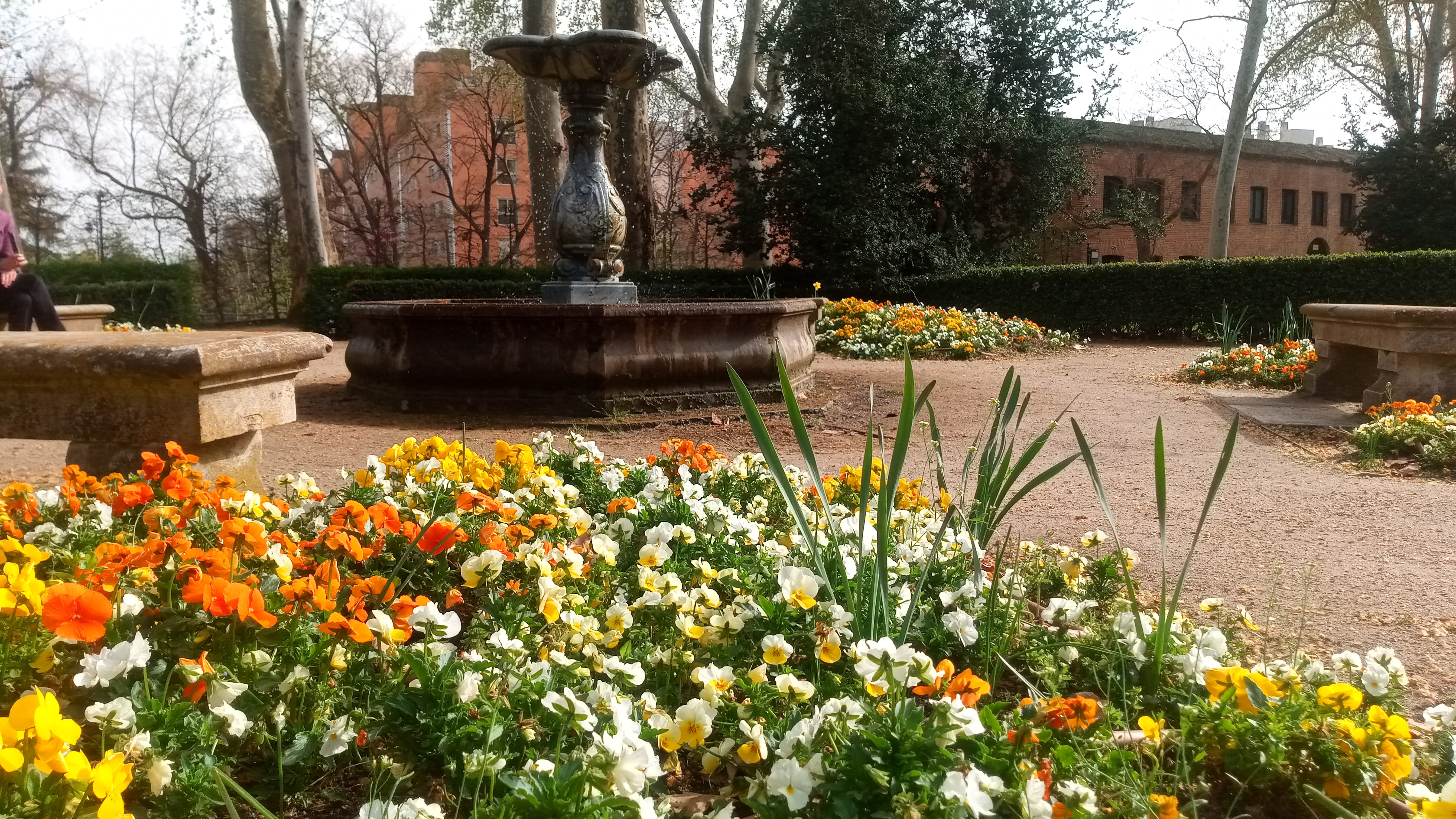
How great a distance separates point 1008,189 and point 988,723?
60.3 feet

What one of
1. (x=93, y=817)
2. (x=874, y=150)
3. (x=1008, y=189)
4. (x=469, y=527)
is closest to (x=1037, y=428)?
(x=469, y=527)

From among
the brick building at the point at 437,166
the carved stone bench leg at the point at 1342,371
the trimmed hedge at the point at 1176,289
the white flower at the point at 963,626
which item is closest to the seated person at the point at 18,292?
the white flower at the point at 963,626

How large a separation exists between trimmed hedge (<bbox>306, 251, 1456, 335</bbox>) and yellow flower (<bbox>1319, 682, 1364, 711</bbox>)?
13111mm

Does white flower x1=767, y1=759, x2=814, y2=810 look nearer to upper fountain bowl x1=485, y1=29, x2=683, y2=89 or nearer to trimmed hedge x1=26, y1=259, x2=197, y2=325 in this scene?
upper fountain bowl x1=485, y1=29, x2=683, y2=89

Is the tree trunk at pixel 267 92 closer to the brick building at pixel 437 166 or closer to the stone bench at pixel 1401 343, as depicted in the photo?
the brick building at pixel 437 166

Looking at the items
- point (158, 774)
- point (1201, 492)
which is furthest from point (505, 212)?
point (158, 774)

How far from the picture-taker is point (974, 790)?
1.28m

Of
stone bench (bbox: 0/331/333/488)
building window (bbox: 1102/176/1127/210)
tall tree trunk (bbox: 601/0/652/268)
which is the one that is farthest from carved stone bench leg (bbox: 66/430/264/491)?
building window (bbox: 1102/176/1127/210)

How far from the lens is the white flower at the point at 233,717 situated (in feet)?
5.04

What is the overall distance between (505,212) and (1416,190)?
2776 centimetres

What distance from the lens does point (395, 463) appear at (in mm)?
3246

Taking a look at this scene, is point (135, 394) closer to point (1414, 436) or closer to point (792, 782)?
point (792, 782)

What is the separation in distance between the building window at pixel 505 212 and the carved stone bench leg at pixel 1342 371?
25827 millimetres

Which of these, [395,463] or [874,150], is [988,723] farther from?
[874,150]
